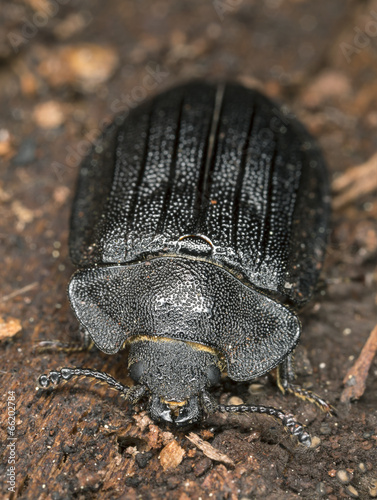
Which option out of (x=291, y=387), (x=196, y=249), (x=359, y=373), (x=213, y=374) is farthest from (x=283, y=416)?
(x=196, y=249)

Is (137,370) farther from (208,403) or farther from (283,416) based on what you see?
(283,416)

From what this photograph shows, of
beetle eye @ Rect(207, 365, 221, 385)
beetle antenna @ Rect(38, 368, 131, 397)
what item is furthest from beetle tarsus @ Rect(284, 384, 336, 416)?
beetle antenna @ Rect(38, 368, 131, 397)

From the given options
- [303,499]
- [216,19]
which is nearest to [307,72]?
[216,19]

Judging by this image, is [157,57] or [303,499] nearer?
[303,499]

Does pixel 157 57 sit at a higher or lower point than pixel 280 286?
higher

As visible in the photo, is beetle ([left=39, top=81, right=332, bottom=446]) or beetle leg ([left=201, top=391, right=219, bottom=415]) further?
beetle ([left=39, top=81, right=332, bottom=446])

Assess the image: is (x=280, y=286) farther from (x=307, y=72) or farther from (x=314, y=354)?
(x=307, y=72)

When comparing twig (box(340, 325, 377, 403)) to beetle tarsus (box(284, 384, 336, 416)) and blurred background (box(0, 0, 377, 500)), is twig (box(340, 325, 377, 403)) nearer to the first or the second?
blurred background (box(0, 0, 377, 500))
